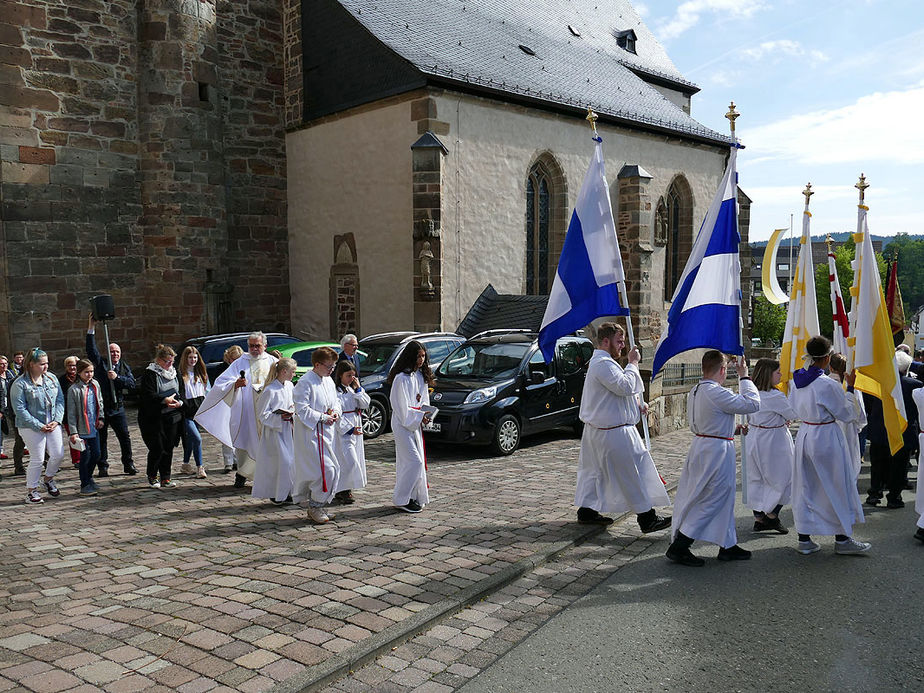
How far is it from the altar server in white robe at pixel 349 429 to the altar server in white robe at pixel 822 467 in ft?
13.6

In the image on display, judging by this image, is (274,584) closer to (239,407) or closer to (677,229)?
(239,407)

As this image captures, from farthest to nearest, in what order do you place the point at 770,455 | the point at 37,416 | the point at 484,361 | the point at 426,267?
the point at 426,267 < the point at 484,361 < the point at 37,416 < the point at 770,455

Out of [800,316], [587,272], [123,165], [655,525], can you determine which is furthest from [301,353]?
[800,316]

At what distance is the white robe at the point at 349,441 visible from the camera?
313 inches

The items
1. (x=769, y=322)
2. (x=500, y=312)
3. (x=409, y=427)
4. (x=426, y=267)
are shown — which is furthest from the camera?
(x=769, y=322)

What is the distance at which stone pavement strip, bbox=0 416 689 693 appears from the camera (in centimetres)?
430

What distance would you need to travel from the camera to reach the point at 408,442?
7844 mm

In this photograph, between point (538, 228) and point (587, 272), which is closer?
point (587, 272)

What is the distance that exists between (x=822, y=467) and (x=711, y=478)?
3.84 feet

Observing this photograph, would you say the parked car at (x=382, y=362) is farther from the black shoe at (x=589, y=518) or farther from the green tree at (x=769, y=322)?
the green tree at (x=769, y=322)

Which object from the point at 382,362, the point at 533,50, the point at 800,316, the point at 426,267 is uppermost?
the point at 533,50

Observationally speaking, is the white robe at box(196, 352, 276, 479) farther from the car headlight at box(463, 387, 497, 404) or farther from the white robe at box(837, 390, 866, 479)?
the white robe at box(837, 390, 866, 479)

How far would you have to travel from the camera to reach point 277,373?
314 inches

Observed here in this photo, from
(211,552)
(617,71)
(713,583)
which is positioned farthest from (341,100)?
(713,583)
